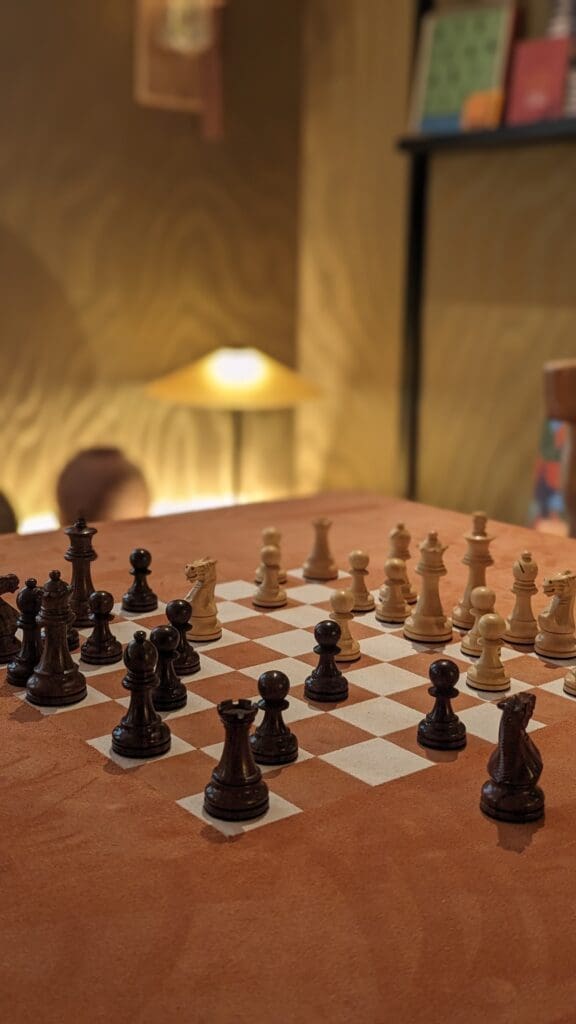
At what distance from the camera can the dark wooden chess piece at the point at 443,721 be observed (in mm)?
1131

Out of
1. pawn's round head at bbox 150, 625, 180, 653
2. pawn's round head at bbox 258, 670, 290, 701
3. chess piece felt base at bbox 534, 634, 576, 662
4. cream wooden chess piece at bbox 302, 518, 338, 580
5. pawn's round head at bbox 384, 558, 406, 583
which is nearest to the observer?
pawn's round head at bbox 258, 670, 290, 701

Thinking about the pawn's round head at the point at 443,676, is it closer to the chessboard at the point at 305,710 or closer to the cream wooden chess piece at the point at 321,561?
the chessboard at the point at 305,710

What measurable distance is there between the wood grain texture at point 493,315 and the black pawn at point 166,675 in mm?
2891

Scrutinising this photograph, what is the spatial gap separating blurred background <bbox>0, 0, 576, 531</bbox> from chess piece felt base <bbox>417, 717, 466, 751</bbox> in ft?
8.27

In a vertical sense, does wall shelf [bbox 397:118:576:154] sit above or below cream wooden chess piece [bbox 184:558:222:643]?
above

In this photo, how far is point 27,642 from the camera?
1334 millimetres

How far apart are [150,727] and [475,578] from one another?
0.71m

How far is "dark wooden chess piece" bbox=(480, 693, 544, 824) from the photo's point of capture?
975 mm

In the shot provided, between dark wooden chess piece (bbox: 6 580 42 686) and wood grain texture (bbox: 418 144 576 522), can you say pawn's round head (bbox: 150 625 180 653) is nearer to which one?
dark wooden chess piece (bbox: 6 580 42 686)

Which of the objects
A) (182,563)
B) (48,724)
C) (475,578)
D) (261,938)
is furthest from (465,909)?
(182,563)

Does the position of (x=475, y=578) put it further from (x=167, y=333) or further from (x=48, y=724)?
(x=167, y=333)

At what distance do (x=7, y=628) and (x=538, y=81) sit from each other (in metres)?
3.01

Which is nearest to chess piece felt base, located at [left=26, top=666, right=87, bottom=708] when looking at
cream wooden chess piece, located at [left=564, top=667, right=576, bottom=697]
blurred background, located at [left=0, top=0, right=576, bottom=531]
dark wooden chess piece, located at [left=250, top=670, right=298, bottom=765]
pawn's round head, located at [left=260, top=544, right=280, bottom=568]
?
dark wooden chess piece, located at [left=250, top=670, right=298, bottom=765]

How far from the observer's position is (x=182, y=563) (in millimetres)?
1908
